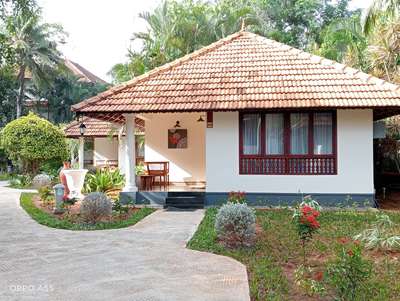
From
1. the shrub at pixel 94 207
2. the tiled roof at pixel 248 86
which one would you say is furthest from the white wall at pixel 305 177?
the shrub at pixel 94 207

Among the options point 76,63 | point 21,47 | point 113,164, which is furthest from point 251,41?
point 76,63

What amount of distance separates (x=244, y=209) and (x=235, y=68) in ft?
23.1

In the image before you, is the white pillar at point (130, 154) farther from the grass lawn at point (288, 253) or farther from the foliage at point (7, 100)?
the foliage at point (7, 100)

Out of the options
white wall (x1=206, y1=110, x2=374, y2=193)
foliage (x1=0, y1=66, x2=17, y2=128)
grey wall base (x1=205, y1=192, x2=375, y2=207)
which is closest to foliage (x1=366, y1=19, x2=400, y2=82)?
white wall (x1=206, y1=110, x2=374, y2=193)

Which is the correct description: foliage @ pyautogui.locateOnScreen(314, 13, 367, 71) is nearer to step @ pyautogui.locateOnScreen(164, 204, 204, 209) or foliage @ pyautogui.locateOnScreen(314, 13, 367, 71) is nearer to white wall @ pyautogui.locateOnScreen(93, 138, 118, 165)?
step @ pyautogui.locateOnScreen(164, 204, 204, 209)

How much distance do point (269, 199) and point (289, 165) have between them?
3.63 feet

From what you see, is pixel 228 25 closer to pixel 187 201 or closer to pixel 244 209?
pixel 187 201

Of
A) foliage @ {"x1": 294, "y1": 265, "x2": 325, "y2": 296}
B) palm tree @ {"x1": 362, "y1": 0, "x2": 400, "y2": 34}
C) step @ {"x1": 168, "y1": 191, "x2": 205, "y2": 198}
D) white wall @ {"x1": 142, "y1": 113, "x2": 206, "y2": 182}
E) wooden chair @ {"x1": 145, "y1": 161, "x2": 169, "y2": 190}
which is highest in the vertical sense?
palm tree @ {"x1": 362, "y1": 0, "x2": 400, "y2": 34}

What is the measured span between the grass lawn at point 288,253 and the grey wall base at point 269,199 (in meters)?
1.10

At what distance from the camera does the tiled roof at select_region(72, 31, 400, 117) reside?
1183 centimetres

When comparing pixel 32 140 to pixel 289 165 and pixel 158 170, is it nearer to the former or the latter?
pixel 158 170

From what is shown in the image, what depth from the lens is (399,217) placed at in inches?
418

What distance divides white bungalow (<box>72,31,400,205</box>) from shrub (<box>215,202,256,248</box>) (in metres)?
4.55

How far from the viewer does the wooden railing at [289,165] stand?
1242cm
